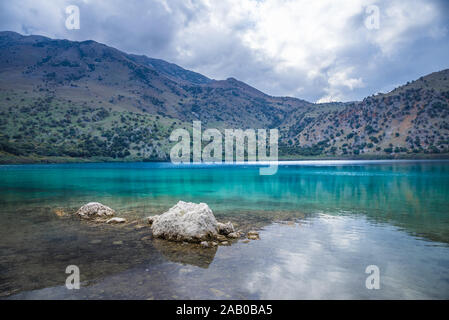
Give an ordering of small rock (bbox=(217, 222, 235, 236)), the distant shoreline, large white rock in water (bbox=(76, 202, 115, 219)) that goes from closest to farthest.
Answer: small rock (bbox=(217, 222, 235, 236)) < large white rock in water (bbox=(76, 202, 115, 219)) < the distant shoreline

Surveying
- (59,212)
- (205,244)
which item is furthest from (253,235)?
(59,212)

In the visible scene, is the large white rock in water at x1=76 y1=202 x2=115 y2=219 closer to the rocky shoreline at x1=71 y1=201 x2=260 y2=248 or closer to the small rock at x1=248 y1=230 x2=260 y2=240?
the rocky shoreline at x1=71 y1=201 x2=260 y2=248

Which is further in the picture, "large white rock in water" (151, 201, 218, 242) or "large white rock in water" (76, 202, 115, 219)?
"large white rock in water" (76, 202, 115, 219)

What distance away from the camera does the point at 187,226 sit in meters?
14.7

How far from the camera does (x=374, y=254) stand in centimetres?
1297

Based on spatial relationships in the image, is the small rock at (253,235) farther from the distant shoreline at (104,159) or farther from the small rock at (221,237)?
the distant shoreline at (104,159)

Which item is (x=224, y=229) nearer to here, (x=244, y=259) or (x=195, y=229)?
(x=195, y=229)

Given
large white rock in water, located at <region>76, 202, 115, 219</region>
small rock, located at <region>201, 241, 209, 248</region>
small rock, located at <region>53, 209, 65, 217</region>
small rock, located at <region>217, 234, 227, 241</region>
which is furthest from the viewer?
small rock, located at <region>53, 209, 65, 217</region>

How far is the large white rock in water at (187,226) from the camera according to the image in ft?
47.2

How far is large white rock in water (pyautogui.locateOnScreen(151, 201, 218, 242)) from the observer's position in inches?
566

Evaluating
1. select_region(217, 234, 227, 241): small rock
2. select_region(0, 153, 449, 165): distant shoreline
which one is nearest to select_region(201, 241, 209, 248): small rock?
select_region(217, 234, 227, 241): small rock
